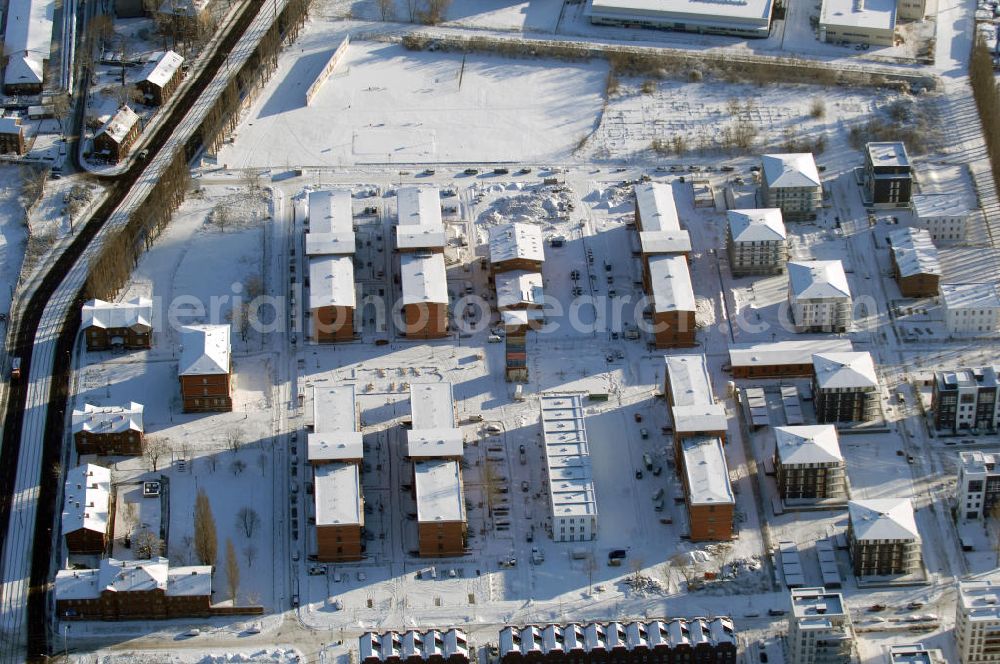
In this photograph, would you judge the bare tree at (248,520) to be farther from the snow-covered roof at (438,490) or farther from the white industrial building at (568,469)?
the white industrial building at (568,469)

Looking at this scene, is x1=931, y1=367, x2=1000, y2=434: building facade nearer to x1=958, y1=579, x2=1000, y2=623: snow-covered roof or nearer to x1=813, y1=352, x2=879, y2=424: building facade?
x1=813, y1=352, x2=879, y2=424: building facade

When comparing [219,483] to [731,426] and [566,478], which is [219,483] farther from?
[731,426]

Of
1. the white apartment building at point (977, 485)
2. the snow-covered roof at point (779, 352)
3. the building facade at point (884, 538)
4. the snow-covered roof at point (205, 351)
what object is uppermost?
the snow-covered roof at point (205, 351)

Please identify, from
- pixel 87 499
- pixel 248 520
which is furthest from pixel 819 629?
pixel 87 499

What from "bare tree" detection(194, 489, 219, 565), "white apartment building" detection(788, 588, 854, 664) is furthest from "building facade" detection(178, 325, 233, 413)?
"white apartment building" detection(788, 588, 854, 664)

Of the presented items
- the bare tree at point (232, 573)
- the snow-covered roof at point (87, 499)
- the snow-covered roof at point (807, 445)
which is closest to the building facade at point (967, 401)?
the snow-covered roof at point (807, 445)

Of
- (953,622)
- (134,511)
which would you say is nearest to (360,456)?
(134,511)

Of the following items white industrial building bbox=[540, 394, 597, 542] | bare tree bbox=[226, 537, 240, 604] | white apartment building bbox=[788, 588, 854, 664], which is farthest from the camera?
white industrial building bbox=[540, 394, 597, 542]

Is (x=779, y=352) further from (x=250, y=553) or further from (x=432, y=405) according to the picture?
(x=250, y=553)
